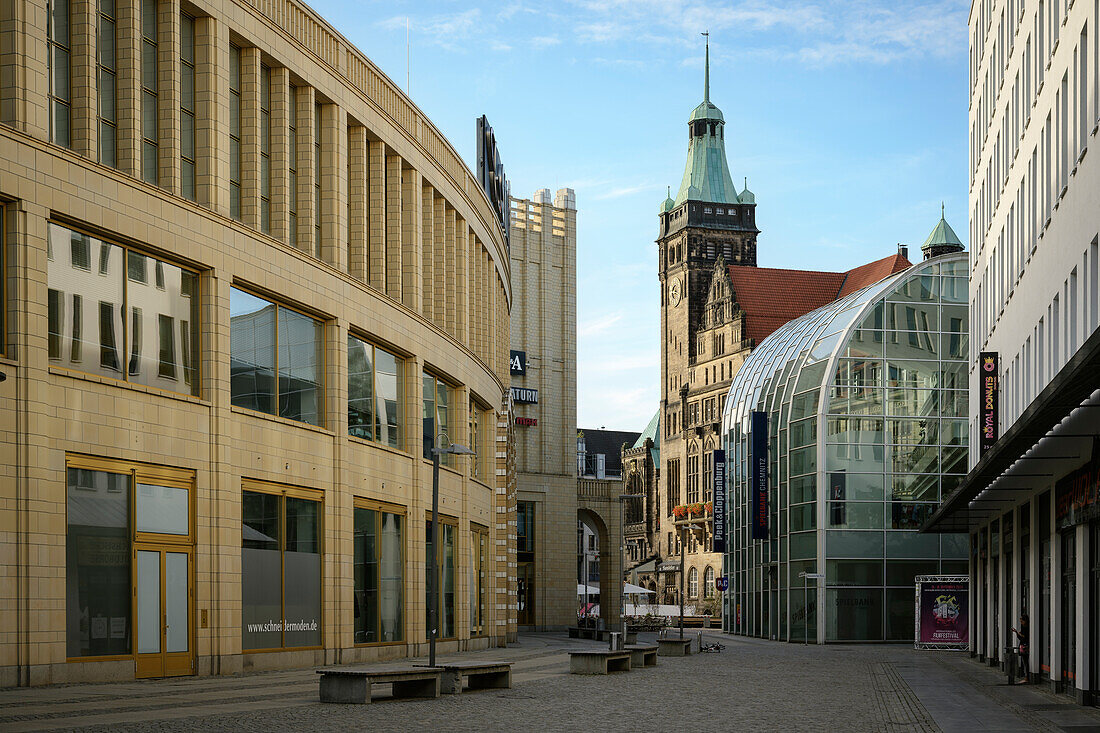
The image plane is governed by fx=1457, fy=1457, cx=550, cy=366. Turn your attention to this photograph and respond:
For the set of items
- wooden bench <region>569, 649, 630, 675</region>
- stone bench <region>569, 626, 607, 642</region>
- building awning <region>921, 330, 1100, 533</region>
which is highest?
building awning <region>921, 330, 1100, 533</region>

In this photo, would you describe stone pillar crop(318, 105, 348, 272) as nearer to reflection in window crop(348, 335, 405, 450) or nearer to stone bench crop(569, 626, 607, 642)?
reflection in window crop(348, 335, 405, 450)

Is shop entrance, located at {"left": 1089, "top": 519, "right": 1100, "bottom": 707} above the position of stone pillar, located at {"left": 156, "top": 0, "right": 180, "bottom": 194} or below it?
below

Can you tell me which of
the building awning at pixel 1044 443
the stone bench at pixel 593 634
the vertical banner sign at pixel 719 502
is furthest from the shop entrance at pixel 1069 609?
the vertical banner sign at pixel 719 502

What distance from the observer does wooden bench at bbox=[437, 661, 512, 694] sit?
23156mm

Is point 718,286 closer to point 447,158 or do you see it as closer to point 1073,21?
point 447,158

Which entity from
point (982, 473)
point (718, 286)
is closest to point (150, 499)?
point (982, 473)

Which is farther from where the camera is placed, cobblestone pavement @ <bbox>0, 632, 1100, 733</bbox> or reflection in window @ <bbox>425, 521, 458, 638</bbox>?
reflection in window @ <bbox>425, 521, 458, 638</bbox>

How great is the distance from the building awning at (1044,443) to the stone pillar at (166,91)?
14814 mm

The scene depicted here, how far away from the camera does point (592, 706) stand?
20.9 m

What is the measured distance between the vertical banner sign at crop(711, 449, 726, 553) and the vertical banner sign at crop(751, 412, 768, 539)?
976 cm

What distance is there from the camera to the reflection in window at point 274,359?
91.0ft

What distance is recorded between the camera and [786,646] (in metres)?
53.8

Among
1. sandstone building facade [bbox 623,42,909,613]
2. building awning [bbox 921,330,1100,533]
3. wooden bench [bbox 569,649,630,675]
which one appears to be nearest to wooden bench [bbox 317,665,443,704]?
wooden bench [bbox 569,649,630,675]

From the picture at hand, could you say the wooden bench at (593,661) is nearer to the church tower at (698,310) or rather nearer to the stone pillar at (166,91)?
the stone pillar at (166,91)
